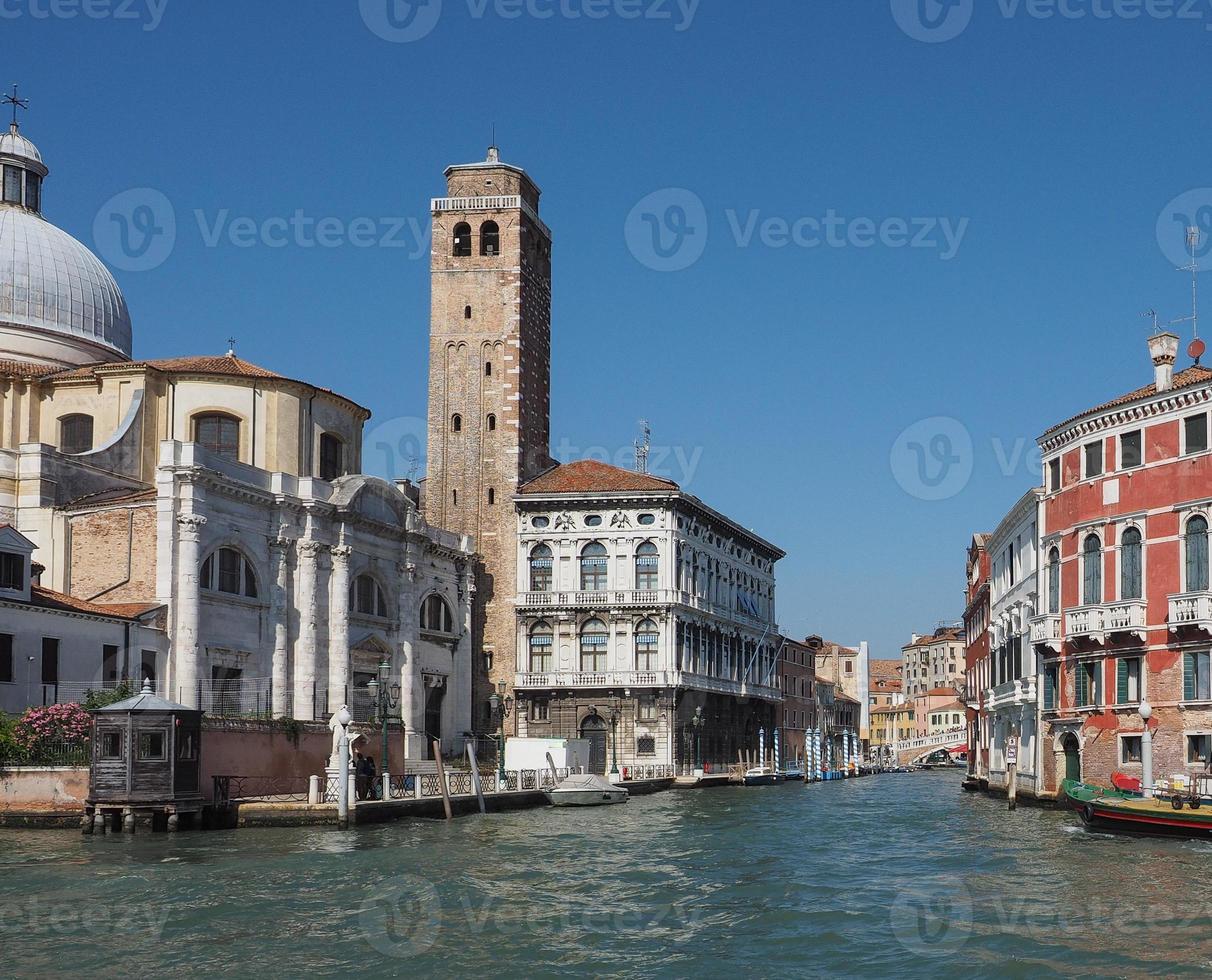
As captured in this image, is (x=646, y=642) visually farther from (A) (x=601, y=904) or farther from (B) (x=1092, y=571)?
(A) (x=601, y=904)

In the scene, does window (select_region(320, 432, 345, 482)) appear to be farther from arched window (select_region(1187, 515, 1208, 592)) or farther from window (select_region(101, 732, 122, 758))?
arched window (select_region(1187, 515, 1208, 592))

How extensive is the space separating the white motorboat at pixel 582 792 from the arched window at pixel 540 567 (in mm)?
15048

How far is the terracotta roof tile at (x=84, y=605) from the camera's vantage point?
35281 millimetres

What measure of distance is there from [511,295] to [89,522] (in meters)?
22.7

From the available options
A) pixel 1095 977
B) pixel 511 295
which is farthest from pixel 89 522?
pixel 1095 977

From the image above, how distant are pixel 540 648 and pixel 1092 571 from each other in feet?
88.0

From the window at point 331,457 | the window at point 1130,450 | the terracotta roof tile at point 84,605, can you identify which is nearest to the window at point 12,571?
the terracotta roof tile at point 84,605

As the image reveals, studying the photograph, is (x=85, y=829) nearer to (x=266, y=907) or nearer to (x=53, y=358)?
(x=266, y=907)

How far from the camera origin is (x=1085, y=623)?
35.0 metres

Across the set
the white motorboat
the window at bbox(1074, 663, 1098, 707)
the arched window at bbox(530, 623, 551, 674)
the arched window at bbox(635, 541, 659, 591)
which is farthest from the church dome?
the window at bbox(1074, 663, 1098, 707)

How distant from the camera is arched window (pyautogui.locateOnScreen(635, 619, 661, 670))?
57.8 meters

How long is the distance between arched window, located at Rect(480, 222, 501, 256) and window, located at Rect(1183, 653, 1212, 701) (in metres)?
34.3

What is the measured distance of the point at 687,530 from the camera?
6006cm

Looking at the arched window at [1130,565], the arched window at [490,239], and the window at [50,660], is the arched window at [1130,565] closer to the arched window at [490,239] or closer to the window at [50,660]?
the window at [50,660]
